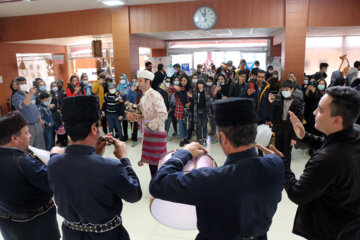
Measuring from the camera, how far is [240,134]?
1162mm

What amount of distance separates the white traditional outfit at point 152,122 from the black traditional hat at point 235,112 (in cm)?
219

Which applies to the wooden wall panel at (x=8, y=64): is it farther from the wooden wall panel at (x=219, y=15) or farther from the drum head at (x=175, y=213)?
the drum head at (x=175, y=213)

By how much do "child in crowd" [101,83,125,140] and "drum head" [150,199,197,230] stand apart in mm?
4761

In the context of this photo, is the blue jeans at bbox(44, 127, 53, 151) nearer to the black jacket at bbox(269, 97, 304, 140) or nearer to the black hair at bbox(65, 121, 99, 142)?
the black jacket at bbox(269, 97, 304, 140)

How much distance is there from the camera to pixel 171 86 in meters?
7.06

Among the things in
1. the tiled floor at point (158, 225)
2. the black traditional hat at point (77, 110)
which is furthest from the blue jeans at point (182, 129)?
the black traditional hat at point (77, 110)

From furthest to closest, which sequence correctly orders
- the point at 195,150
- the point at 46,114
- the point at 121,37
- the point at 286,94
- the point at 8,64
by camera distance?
the point at 8,64 < the point at 121,37 < the point at 46,114 < the point at 286,94 < the point at 195,150

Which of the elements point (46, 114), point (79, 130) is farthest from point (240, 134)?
point (46, 114)

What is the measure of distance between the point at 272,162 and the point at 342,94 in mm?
642

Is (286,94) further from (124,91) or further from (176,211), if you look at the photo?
(124,91)

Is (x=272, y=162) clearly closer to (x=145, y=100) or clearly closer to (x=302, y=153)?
(x=145, y=100)

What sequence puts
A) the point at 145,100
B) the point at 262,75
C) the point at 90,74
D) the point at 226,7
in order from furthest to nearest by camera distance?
the point at 90,74 < the point at 226,7 < the point at 262,75 < the point at 145,100

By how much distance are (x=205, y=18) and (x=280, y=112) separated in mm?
3977

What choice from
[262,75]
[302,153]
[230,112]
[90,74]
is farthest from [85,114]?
[90,74]
